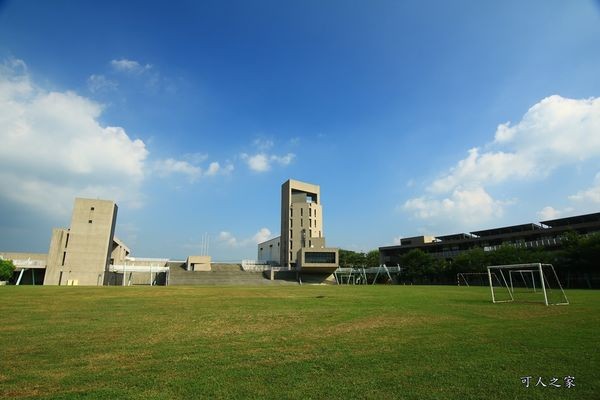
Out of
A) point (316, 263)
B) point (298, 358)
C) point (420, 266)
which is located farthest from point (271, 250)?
point (298, 358)

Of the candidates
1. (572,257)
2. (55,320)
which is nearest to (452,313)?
(55,320)

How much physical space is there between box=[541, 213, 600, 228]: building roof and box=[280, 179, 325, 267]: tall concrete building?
5598 centimetres

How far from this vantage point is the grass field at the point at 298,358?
620cm

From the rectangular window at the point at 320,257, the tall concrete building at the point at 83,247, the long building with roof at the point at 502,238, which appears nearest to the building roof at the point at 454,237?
the long building with roof at the point at 502,238

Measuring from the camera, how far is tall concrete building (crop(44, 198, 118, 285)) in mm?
72562

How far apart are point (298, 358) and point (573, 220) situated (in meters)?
90.2

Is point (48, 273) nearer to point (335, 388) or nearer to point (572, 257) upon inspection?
point (335, 388)

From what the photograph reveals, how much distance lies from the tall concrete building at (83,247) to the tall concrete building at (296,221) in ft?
157

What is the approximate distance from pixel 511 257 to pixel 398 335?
208 ft

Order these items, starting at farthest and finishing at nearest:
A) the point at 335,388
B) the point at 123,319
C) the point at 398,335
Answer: the point at 123,319 < the point at 398,335 < the point at 335,388

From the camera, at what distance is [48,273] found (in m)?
71.8

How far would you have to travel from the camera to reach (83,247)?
7412cm

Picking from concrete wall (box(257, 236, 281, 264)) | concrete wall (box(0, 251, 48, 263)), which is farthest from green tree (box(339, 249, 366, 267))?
concrete wall (box(0, 251, 48, 263))

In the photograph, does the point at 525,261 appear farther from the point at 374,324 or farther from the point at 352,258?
the point at 352,258
